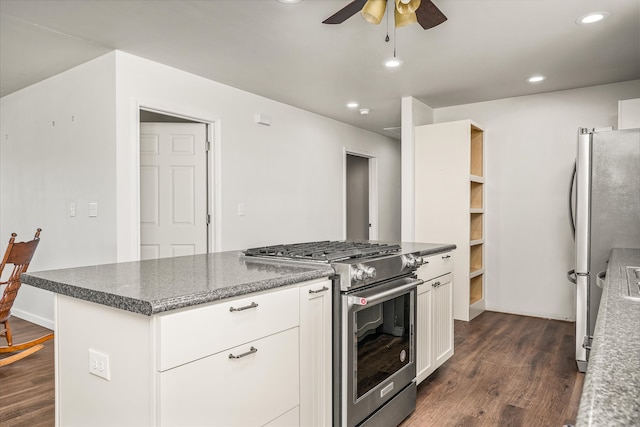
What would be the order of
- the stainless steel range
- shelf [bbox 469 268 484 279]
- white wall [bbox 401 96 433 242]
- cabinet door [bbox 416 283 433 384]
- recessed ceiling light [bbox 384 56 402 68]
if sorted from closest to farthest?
the stainless steel range, cabinet door [bbox 416 283 433 384], recessed ceiling light [bbox 384 56 402 68], shelf [bbox 469 268 484 279], white wall [bbox 401 96 433 242]

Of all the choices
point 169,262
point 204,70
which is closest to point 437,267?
point 169,262

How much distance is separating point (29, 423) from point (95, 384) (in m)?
1.18

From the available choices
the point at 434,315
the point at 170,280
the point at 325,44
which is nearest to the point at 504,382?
the point at 434,315

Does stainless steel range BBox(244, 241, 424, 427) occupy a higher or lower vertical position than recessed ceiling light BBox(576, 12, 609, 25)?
lower

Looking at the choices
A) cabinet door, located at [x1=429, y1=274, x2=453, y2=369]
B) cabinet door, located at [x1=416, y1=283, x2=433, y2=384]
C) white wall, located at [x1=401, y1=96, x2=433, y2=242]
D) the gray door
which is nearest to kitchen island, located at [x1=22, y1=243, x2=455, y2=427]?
cabinet door, located at [x1=416, y1=283, x2=433, y2=384]

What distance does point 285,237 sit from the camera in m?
4.82

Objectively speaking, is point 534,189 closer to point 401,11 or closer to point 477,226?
point 477,226

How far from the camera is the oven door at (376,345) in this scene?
178 centimetres

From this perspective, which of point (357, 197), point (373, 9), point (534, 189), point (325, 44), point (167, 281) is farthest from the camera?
point (357, 197)

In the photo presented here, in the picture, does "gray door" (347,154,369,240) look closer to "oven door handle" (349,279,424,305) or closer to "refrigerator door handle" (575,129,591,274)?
"refrigerator door handle" (575,129,591,274)

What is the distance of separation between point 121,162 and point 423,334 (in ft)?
8.35

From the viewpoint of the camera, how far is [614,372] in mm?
562

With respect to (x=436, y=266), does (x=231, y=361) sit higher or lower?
lower

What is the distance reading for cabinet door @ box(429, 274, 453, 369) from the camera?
2600 millimetres
